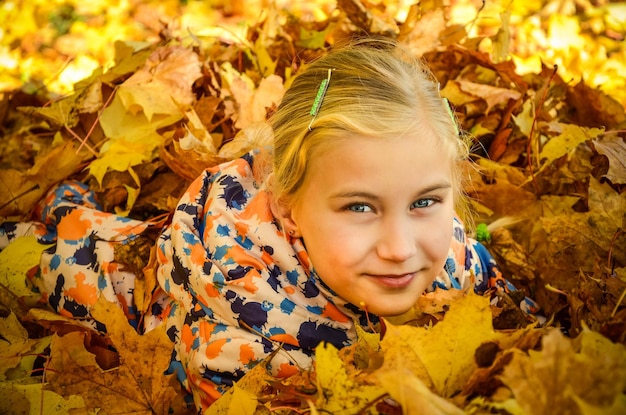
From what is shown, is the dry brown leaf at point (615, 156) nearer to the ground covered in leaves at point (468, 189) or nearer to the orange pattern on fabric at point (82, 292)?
the ground covered in leaves at point (468, 189)

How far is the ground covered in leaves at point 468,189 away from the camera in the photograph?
115cm

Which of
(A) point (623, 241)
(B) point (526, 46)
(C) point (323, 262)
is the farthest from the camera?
(B) point (526, 46)

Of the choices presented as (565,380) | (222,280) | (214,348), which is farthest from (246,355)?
(565,380)

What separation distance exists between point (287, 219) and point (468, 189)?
0.79 metres

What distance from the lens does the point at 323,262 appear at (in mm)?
1553

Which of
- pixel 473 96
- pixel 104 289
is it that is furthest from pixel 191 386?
pixel 473 96

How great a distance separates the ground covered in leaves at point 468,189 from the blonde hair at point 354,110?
0.45 metres

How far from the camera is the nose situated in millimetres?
1418

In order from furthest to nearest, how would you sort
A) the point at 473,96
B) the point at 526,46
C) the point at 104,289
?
the point at 526,46
the point at 473,96
the point at 104,289


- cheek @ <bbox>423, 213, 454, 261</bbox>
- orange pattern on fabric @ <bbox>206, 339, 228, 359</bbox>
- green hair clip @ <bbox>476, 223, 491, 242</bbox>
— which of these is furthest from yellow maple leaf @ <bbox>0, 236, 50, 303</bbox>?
green hair clip @ <bbox>476, 223, 491, 242</bbox>

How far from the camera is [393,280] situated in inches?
58.6

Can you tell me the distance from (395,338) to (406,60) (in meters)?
0.97

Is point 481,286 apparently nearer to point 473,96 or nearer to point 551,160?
point 551,160

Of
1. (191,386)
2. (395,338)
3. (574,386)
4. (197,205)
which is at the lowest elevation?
(191,386)
